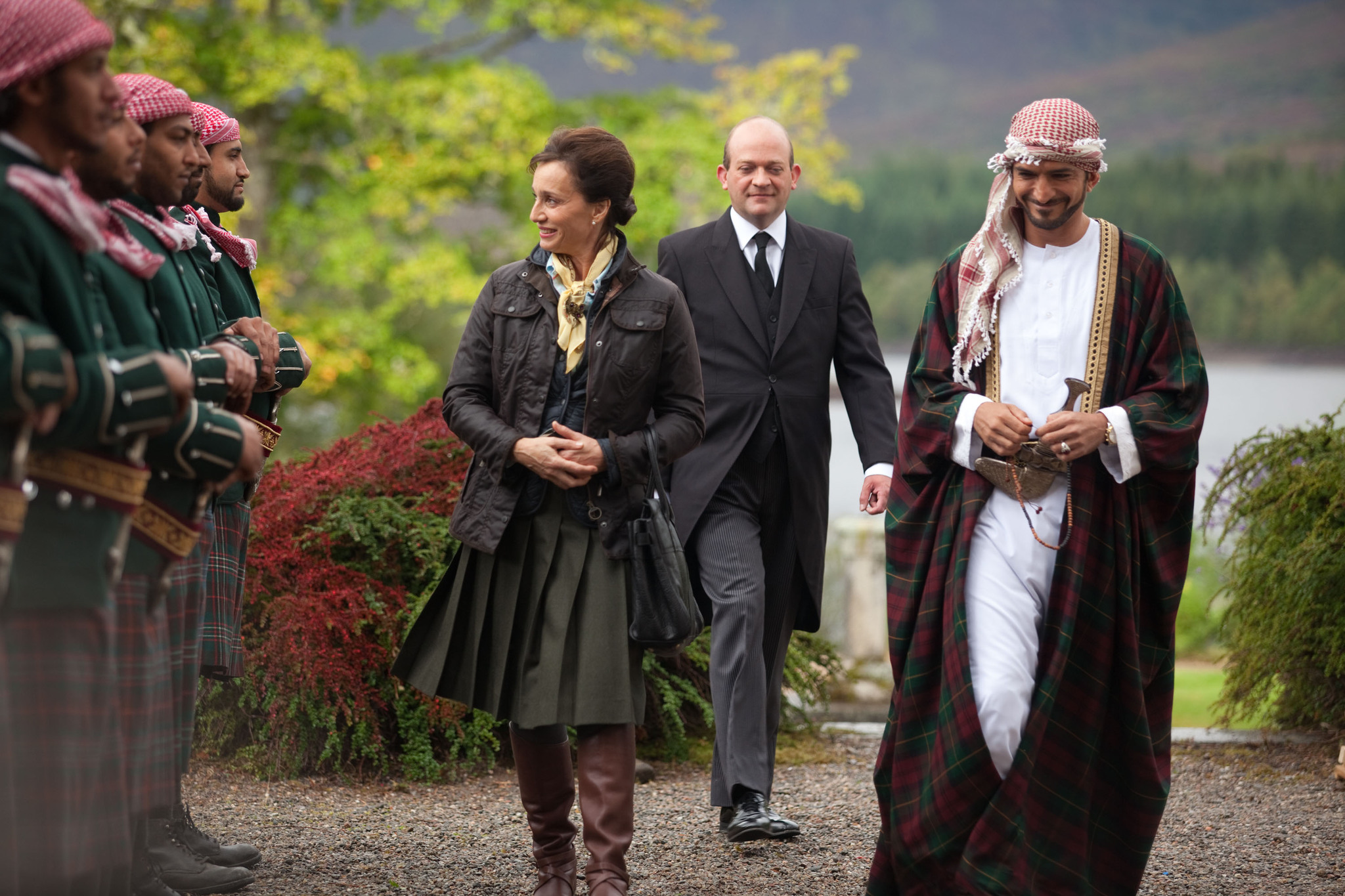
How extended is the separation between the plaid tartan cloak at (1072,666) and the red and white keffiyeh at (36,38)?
234 cm

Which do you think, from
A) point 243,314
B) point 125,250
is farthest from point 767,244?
point 125,250

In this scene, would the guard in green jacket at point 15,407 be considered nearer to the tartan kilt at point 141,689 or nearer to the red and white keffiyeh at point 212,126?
the tartan kilt at point 141,689

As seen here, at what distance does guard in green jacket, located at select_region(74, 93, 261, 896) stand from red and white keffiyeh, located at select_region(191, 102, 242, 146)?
128 cm

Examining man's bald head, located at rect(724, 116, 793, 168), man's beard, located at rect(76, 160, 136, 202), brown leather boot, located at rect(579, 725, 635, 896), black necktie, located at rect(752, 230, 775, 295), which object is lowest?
brown leather boot, located at rect(579, 725, 635, 896)

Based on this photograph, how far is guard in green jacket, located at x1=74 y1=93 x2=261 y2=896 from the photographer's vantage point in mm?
2660

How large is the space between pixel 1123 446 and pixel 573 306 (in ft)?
4.97

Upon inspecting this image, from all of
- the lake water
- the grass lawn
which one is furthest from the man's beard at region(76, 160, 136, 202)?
the lake water

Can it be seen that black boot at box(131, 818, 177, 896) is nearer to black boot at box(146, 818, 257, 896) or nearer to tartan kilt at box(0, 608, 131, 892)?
black boot at box(146, 818, 257, 896)

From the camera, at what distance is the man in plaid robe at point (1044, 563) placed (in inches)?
137

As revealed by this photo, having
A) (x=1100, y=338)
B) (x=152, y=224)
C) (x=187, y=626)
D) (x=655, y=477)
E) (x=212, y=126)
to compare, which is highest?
(x=212, y=126)

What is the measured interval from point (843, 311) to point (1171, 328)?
1.38 meters

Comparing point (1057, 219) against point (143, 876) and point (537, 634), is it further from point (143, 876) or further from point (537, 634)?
point (143, 876)

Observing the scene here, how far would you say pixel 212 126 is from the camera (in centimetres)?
403

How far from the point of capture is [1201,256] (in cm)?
1664
